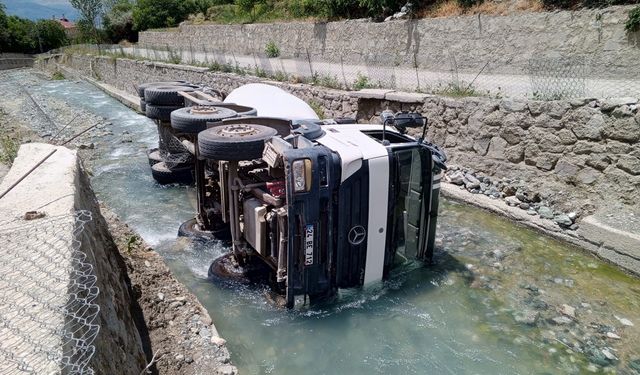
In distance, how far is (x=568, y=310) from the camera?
14.6 feet

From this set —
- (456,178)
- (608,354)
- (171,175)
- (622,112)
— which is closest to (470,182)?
(456,178)

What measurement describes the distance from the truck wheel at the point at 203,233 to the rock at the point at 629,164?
5571 mm

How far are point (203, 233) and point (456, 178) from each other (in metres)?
4.45

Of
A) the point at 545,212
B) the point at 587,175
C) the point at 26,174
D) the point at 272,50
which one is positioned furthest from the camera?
the point at 272,50

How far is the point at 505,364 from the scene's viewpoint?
12.5 ft

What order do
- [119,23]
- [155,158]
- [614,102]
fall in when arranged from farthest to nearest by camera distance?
[119,23] → [155,158] → [614,102]

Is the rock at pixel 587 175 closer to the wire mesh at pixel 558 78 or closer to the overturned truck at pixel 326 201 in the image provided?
the wire mesh at pixel 558 78

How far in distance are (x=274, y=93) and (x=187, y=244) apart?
2898 mm

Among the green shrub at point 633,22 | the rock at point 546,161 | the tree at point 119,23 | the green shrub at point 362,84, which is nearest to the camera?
the rock at point 546,161

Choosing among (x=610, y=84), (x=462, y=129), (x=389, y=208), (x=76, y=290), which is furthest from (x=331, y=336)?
(x=610, y=84)

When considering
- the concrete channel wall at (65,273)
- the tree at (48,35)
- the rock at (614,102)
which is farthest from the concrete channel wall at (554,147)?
the tree at (48,35)

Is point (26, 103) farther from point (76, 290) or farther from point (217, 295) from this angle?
point (76, 290)

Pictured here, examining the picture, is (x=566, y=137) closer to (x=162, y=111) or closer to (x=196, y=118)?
(x=196, y=118)

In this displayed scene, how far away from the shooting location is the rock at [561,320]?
4.28 meters
